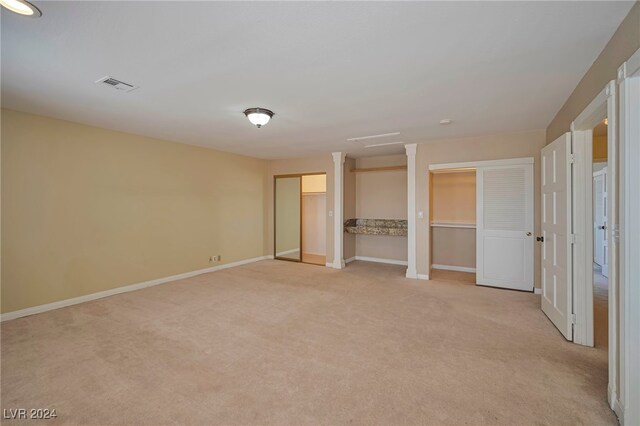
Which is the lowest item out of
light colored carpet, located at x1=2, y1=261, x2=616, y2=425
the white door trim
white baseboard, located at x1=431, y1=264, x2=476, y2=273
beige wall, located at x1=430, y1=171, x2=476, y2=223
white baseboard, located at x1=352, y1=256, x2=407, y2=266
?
light colored carpet, located at x1=2, y1=261, x2=616, y2=425

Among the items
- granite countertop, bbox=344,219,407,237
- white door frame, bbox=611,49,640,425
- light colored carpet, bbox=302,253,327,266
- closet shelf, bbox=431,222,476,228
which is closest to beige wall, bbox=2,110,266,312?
light colored carpet, bbox=302,253,327,266

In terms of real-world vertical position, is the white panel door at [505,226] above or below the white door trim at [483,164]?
below

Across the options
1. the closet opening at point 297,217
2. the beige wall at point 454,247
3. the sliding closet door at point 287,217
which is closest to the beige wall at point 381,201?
the beige wall at point 454,247

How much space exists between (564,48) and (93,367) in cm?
462

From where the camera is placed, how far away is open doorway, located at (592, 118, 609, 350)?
3.16m

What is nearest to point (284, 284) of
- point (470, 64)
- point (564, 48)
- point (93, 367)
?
point (93, 367)

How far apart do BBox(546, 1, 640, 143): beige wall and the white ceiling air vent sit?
153 inches

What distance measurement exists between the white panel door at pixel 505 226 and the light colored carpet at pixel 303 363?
0.59 meters

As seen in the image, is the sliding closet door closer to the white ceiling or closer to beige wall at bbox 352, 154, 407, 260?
beige wall at bbox 352, 154, 407, 260

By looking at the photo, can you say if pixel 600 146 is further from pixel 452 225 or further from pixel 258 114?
pixel 258 114

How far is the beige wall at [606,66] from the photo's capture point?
5.43 ft

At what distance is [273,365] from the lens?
243cm

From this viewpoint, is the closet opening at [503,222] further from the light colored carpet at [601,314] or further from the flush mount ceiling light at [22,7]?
the flush mount ceiling light at [22,7]

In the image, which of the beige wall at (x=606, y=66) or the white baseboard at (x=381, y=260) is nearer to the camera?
the beige wall at (x=606, y=66)
